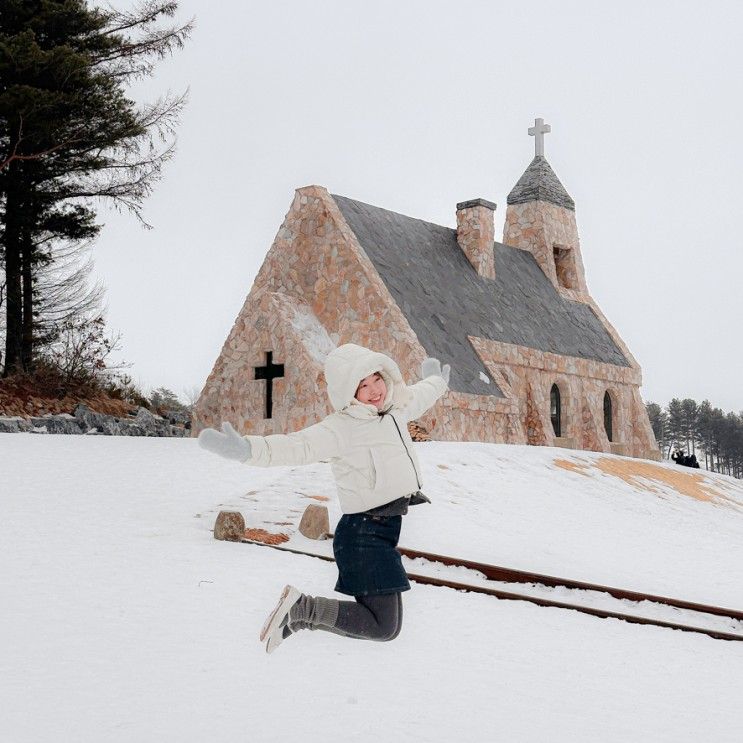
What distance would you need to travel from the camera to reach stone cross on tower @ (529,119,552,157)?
29.4 metres

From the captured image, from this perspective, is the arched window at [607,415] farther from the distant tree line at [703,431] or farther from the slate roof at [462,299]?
the distant tree line at [703,431]

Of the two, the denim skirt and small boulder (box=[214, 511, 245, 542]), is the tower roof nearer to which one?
small boulder (box=[214, 511, 245, 542])

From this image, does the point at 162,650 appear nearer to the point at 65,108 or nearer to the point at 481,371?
the point at 481,371

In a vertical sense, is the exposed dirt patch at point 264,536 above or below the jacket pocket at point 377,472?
below

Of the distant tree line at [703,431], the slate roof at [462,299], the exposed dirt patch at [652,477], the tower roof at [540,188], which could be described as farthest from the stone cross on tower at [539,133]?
the distant tree line at [703,431]

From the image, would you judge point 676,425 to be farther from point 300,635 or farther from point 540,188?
point 300,635

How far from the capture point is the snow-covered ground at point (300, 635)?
5.56m

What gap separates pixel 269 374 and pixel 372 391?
1380 centimetres

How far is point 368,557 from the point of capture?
559 cm

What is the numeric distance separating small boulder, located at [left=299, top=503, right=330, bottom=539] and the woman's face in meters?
4.58

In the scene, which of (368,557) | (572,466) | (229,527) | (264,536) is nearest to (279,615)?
(368,557)

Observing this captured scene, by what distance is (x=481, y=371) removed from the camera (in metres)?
20.3

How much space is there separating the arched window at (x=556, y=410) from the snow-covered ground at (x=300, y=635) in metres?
10.2

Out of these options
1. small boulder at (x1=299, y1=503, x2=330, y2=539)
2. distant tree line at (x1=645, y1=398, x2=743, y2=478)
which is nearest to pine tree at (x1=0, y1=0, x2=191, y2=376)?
small boulder at (x1=299, y1=503, x2=330, y2=539)
